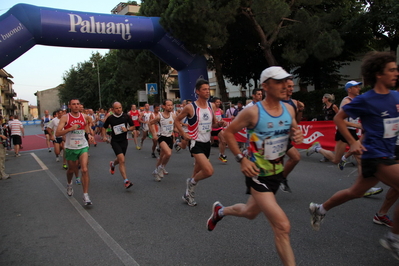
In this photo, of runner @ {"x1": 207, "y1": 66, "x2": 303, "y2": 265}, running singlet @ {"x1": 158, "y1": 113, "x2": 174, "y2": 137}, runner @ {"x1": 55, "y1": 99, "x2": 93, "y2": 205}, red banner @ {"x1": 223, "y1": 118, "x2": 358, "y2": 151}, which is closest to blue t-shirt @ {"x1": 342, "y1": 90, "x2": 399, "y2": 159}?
runner @ {"x1": 207, "y1": 66, "x2": 303, "y2": 265}

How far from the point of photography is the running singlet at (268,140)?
288 centimetres

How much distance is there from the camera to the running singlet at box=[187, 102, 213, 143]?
5.43 meters

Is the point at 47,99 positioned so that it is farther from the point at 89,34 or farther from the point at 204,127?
the point at 204,127

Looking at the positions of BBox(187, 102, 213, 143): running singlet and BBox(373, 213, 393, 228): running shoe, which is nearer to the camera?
BBox(373, 213, 393, 228): running shoe

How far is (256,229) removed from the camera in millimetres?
4098

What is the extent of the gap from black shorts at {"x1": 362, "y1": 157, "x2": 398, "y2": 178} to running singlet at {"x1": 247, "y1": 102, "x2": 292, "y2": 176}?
2.86 ft

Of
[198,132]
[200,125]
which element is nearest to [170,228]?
[198,132]

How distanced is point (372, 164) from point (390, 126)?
0.39m

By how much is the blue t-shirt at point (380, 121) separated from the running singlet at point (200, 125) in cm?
272

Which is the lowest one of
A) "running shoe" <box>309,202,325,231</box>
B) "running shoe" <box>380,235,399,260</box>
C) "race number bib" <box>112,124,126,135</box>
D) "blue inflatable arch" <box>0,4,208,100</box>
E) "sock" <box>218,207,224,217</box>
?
"running shoe" <box>380,235,399,260</box>

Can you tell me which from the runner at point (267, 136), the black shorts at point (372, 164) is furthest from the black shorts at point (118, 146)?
the black shorts at point (372, 164)

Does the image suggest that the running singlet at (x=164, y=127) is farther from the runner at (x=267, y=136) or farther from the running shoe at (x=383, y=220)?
the runner at (x=267, y=136)

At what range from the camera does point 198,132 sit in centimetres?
542

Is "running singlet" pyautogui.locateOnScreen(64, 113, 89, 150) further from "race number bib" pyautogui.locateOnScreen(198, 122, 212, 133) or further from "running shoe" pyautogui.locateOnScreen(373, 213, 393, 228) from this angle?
"running shoe" pyautogui.locateOnScreen(373, 213, 393, 228)
